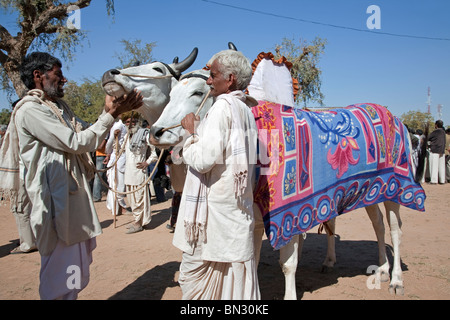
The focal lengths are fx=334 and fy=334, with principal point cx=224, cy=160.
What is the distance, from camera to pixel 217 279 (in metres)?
2.23

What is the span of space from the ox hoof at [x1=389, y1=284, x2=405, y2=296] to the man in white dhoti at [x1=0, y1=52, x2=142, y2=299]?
10.1ft

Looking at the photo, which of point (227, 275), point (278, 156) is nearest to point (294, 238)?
point (278, 156)

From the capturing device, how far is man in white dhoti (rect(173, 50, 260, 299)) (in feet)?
6.65

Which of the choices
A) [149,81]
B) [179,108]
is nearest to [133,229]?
[149,81]

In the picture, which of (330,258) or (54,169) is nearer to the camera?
(54,169)

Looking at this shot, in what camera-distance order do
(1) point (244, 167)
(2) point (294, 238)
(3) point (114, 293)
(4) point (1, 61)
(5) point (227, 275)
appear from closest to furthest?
(1) point (244, 167) < (5) point (227, 275) < (2) point (294, 238) < (3) point (114, 293) < (4) point (1, 61)

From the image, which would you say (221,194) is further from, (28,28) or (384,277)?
(28,28)

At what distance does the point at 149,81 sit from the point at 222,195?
216 cm

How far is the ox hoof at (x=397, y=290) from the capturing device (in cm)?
351

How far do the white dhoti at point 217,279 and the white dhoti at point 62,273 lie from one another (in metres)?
0.90

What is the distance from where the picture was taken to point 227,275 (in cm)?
221

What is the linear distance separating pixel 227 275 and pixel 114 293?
2065 millimetres

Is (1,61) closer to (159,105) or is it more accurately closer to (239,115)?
(159,105)

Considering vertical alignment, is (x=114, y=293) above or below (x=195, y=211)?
below
